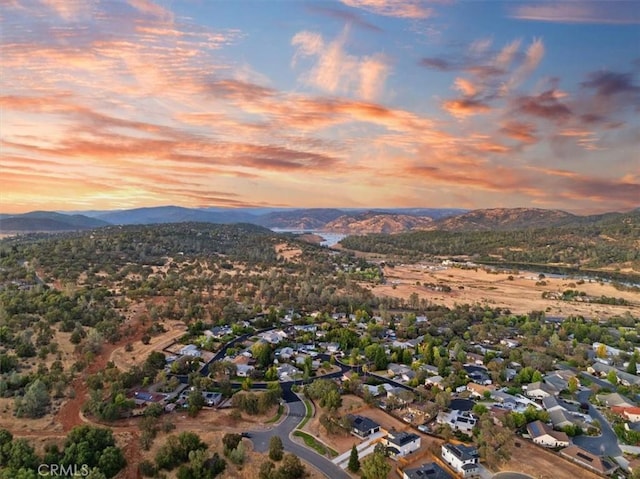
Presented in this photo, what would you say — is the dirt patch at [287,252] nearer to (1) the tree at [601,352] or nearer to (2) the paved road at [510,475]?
(1) the tree at [601,352]

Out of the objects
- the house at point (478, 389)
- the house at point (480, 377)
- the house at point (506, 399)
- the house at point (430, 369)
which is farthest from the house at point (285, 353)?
the house at point (506, 399)

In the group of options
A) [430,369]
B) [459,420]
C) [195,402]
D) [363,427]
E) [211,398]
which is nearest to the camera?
[363,427]

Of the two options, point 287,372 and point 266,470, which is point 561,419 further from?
point 287,372

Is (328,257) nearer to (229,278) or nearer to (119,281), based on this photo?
(229,278)

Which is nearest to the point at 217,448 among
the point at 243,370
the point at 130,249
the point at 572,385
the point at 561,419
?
the point at 243,370

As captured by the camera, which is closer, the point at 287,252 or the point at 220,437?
the point at 220,437

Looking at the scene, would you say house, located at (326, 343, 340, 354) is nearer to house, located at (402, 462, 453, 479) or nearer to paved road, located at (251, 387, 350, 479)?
paved road, located at (251, 387, 350, 479)
